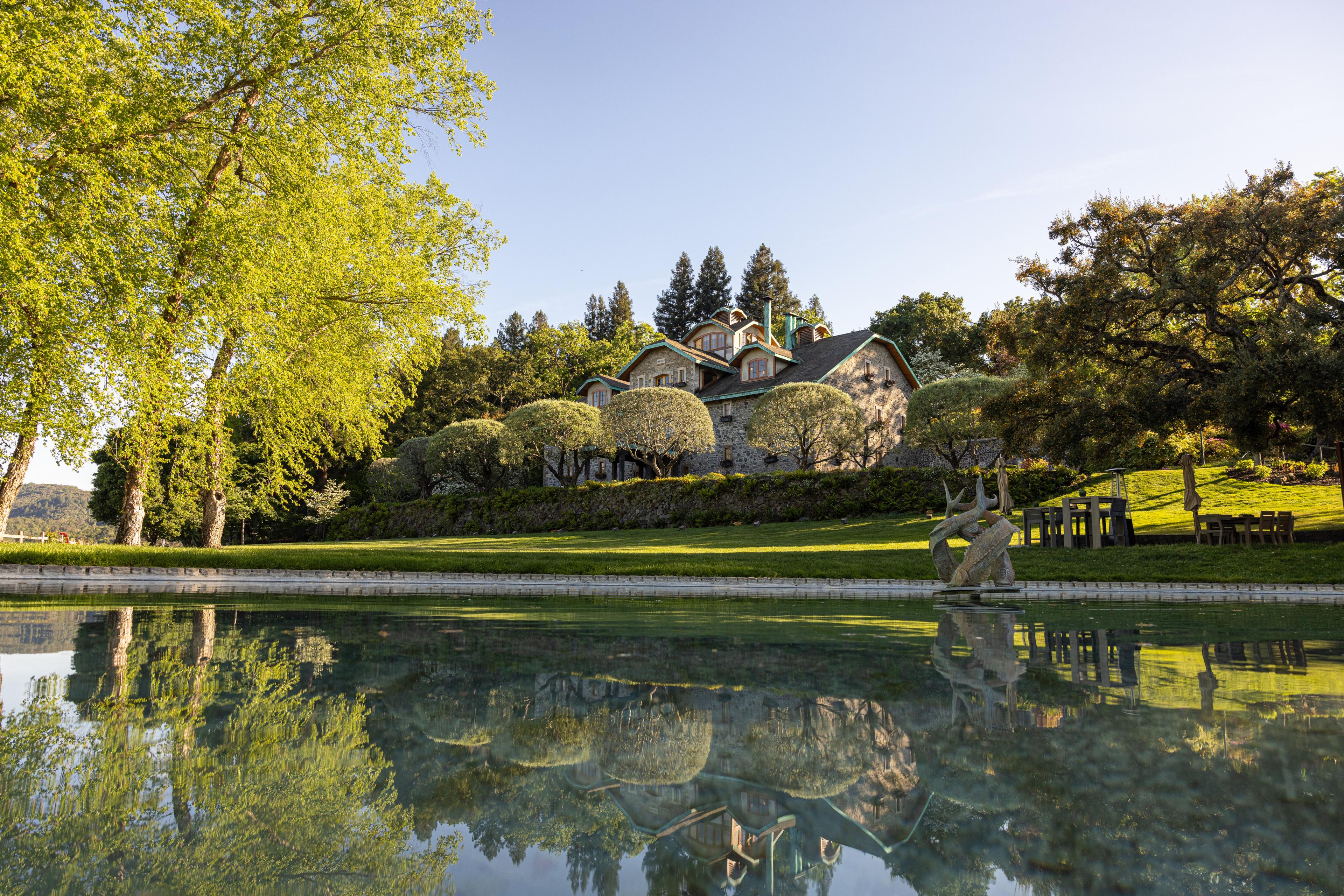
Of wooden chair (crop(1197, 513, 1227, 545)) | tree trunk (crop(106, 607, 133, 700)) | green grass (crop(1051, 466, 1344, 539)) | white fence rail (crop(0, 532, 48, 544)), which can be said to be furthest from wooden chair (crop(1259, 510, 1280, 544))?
white fence rail (crop(0, 532, 48, 544))

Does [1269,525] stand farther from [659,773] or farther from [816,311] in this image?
[816,311]

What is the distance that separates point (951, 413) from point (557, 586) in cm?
2377

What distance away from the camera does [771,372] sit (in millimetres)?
43000

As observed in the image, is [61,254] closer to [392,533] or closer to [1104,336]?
[1104,336]

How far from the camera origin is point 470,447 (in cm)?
3919

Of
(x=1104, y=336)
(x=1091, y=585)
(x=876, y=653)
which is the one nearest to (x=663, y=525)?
(x=1104, y=336)

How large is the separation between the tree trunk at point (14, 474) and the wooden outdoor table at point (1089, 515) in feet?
65.1

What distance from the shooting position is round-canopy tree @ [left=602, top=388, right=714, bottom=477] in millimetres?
35906

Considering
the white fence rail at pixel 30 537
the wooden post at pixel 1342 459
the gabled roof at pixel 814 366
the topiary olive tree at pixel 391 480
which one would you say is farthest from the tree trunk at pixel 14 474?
the gabled roof at pixel 814 366

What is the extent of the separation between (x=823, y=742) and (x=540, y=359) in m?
55.0

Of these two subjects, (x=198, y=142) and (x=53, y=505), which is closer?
(x=198, y=142)

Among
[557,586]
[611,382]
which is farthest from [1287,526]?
[611,382]

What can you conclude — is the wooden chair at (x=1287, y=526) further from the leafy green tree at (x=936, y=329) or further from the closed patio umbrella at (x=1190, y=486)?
A: the leafy green tree at (x=936, y=329)

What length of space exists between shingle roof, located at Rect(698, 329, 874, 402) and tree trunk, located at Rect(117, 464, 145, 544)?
98.2 feet
